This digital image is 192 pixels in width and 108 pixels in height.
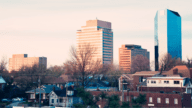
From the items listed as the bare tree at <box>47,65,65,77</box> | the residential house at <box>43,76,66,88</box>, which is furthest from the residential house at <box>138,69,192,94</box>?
the bare tree at <box>47,65,65,77</box>

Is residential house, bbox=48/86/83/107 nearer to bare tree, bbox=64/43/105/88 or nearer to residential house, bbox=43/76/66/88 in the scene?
bare tree, bbox=64/43/105/88

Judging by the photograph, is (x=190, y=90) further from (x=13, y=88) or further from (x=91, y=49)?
(x=13, y=88)

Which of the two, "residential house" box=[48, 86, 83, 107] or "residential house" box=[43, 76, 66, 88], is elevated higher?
"residential house" box=[43, 76, 66, 88]

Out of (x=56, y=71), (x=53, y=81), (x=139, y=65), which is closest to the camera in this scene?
(x=53, y=81)

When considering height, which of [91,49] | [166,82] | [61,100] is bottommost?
[61,100]

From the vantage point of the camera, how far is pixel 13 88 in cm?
8519

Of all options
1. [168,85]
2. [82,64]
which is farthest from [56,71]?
[168,85]

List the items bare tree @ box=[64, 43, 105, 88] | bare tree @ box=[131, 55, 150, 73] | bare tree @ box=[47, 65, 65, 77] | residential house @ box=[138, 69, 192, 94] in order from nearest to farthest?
residential house @ box=[138, 69, 192, 94]
bare tree @ box=[64, 43, 105, 88]
bare tree @ box=[47, 65, 65, 77]
bare tree @ box=[131, 55, 150, 73]

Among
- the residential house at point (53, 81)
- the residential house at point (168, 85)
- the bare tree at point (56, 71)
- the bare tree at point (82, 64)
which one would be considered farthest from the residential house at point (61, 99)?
the bare tree at point (56, 71)

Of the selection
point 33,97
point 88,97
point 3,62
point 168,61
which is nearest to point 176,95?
point 88,97

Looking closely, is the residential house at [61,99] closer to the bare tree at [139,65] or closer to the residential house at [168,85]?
the residential house at [168,85]

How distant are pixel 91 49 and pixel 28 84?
83.5 ft

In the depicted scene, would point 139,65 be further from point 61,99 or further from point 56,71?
point 61,99

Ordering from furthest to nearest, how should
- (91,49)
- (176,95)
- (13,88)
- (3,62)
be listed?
(3,62), (13,88), (91,49), (176,95)
